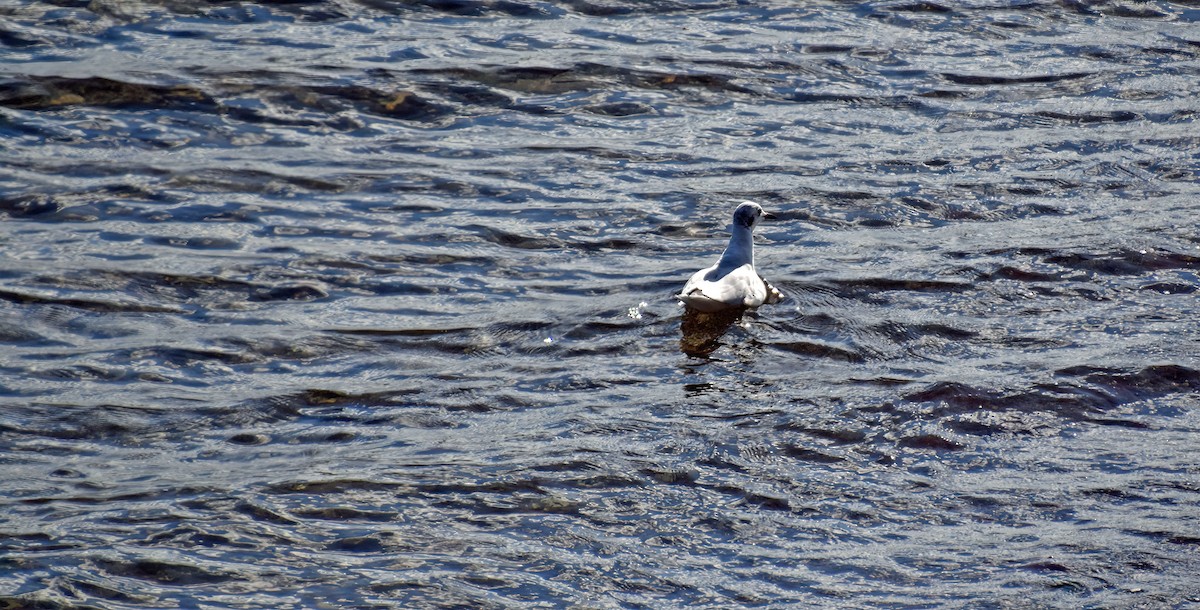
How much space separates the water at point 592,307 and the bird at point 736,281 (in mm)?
153

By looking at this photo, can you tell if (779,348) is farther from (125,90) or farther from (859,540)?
(125,90)

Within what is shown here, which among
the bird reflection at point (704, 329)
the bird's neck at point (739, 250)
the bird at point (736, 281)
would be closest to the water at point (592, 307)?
the bird reflection at point (704, 329)

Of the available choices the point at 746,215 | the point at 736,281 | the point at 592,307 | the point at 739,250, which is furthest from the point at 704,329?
the point at 746,215

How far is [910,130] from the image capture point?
12.3 m

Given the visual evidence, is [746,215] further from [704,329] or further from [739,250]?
[704,329]

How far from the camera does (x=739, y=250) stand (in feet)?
31.1

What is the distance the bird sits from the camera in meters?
8.74

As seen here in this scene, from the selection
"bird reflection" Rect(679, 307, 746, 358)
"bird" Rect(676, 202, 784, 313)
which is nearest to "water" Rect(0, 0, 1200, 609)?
"bird reflection" Rect(679, 307, 746, 358)

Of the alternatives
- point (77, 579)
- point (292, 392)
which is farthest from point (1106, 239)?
point (77, 579)

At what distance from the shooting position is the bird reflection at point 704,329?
8398 millimetres

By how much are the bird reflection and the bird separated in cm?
5

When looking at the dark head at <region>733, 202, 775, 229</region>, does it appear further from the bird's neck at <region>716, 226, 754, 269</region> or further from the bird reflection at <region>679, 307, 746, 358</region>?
the bird reflection at <region>679, 307, 746, 358</region>

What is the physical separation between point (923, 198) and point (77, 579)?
7.22 metres

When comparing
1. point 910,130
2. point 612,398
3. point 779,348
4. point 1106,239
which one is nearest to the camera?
point 612,398
